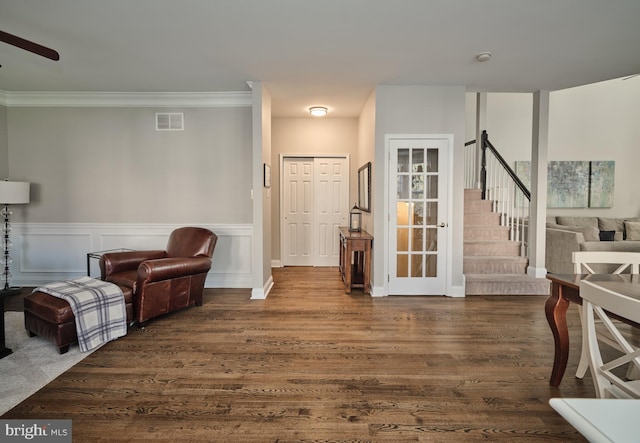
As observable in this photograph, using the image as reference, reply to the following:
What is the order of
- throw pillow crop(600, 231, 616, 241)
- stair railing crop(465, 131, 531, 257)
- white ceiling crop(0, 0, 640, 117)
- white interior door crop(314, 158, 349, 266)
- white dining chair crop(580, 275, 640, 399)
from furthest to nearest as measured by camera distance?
throw pillow crop(600, 231, 616, 241) < white interior door crop(314, 158, 349, 266) < stair railing crop(465, 131, 531, 257) < white ceiling crop(0, 0, 640, 117) < white dining chair crop(580, 275, 640, 399)

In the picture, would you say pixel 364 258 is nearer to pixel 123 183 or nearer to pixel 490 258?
pixel 490 258

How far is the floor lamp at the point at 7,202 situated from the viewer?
12.9 feet

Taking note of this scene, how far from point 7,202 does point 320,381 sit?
14.4 feet

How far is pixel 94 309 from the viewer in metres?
2.73

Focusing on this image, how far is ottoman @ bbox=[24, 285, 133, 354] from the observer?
→ 257 centimetres

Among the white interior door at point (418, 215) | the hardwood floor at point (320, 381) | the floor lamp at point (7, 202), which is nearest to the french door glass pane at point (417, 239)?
the white interior door at point (418, 215)

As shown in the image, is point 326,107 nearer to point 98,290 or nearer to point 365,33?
point 365,33

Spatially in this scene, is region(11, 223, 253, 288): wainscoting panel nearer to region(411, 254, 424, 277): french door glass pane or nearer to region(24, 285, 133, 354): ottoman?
region(24, 285, 133, 354): ottoman

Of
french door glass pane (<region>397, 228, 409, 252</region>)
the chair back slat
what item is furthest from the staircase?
the chair back slat

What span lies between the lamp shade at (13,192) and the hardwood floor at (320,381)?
96.6 inches

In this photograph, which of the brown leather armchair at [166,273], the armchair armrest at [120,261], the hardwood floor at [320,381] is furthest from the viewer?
the armchair armrest at [120,261]

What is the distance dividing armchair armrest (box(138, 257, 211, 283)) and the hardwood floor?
467 mm

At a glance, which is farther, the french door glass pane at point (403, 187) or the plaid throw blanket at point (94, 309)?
the french door glass pane at point (403, 187)

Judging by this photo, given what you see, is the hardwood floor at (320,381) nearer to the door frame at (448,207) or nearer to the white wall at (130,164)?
the door frame at (448,207)
